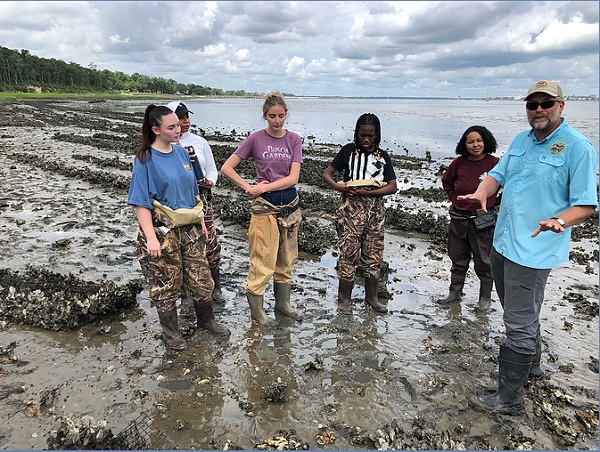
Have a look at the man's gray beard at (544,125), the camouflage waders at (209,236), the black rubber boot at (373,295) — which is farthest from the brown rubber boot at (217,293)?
the man's gray beard at (544,125)

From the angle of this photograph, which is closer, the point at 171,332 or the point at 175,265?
the point at 175,265

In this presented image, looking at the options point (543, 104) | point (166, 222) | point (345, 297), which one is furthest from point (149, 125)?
point (543, 104)

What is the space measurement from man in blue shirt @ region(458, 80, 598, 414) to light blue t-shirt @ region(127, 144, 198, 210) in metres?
2.95

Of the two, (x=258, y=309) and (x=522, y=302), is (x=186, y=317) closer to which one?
(x=258, y=309)

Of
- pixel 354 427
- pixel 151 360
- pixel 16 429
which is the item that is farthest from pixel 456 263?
pixel 16 429

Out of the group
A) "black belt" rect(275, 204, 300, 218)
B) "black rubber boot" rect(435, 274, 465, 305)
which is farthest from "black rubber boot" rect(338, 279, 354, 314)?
"black rubber boot" rect(435, 274, 465, 305)

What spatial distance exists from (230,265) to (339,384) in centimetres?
352

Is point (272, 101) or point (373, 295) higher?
point (272, 101)

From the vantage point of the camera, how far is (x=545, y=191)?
3156 mm

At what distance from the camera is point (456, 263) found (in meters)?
5.64

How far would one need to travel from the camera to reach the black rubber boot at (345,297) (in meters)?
5.27

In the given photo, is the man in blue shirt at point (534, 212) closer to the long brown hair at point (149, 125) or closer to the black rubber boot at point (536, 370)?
the black rubber boot at point (536, 370)

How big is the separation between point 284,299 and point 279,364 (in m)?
1.07

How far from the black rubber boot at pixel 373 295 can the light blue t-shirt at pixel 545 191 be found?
2.09 meters
